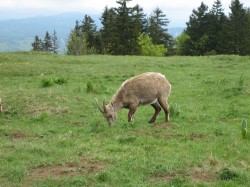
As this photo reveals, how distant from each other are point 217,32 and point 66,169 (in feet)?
216

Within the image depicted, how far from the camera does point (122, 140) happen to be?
12.0 meters

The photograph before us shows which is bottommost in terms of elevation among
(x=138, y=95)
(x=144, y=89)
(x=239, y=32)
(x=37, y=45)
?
(x=37, y=45)

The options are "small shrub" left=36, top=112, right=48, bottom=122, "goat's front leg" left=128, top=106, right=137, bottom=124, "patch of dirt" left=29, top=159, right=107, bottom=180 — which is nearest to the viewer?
"patch of dirt" left=29, top=159, right=107, bottom=180

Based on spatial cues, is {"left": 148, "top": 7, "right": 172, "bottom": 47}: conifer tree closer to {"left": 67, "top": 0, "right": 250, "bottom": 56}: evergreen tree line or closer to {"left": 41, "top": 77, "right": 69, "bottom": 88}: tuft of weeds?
{"left": 67, "top": 0, "right": 250, "bottom": 56}: evergreen tree line

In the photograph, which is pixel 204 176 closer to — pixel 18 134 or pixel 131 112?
pixel 131 112

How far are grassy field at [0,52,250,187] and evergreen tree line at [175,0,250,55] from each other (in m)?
44.7

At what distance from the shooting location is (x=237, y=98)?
19.2 metres

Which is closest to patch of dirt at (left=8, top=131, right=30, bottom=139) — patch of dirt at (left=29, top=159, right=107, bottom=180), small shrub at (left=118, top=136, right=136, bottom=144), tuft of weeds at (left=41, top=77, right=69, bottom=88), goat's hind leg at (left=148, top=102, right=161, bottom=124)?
small shrub at (left=118, top=136, right=136, bottom=144)

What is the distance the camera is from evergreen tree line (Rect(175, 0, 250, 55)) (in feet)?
219

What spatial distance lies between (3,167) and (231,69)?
23.4m

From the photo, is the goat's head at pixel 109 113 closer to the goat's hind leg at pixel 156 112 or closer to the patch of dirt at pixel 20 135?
the goat's hind leg at pixel 156 112

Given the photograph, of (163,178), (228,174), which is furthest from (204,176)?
(163,178)

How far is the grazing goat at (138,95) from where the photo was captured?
46.9 feet

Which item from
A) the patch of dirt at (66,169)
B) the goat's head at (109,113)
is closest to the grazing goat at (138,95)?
the goat's head at (109,113)
